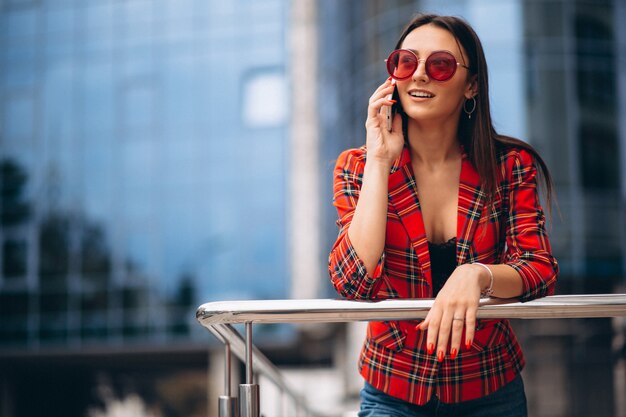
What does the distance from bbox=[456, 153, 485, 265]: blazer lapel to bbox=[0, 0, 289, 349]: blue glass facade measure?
2325cm

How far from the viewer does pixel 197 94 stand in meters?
26.9

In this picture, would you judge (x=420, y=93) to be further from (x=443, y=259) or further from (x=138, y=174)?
(x=138, y=174)

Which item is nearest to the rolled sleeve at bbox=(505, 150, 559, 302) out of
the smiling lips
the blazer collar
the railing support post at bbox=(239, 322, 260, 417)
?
the blazer collar

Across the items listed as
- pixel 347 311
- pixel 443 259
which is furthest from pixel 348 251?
pixel 443 259

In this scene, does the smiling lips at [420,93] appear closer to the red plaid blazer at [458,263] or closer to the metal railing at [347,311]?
the red plaid blazer at [458,263]

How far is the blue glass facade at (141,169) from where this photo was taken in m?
26.2

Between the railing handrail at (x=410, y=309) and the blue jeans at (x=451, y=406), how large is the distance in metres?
0.26

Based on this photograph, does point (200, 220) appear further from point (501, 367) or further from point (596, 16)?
point (501, 367)

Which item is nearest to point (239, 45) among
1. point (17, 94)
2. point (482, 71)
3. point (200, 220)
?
point (200, 220)

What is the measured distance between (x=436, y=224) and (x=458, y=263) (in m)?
0.15

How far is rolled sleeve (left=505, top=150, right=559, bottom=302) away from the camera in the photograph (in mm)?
2486

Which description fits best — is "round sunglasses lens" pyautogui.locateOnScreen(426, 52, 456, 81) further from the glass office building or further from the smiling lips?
the glass office building

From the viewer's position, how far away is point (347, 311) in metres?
2.45

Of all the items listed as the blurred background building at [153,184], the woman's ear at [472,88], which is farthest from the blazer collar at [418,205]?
the blurred background building at [153,184]
